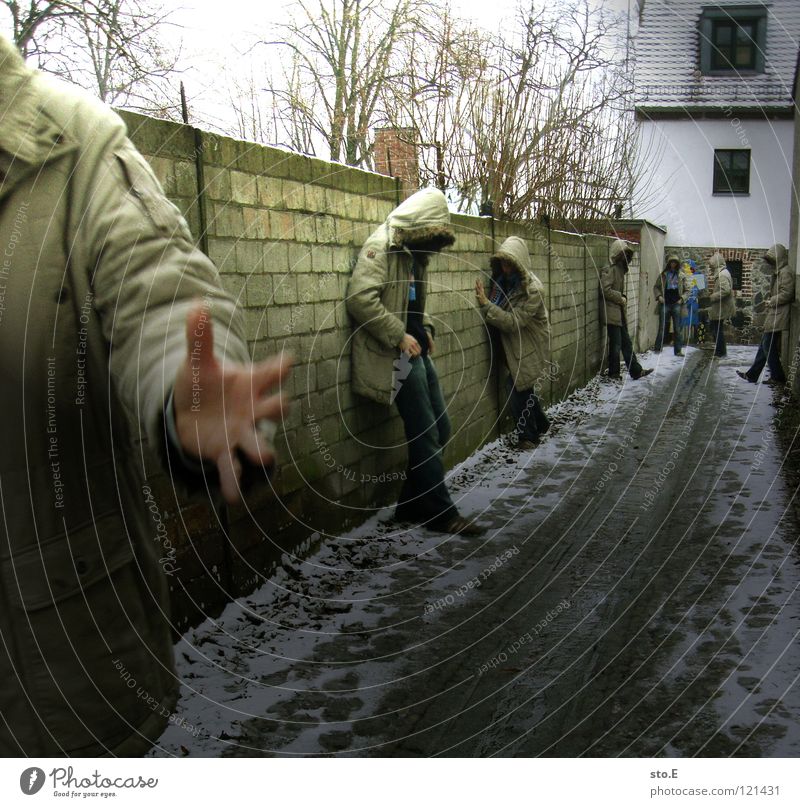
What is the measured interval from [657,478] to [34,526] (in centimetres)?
588

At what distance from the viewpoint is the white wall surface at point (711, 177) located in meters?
9.93

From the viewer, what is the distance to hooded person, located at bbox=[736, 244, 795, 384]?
10.1 metres

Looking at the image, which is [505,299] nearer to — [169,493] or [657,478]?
[657,478]

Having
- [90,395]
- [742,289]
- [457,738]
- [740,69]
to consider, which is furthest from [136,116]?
[742,289]

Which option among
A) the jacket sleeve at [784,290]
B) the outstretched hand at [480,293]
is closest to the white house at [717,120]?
the jacket sleeve at [784,290]

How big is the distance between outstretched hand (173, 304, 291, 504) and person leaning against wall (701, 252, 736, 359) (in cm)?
1257

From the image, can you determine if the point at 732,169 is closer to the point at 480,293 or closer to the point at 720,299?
the point at 720,299

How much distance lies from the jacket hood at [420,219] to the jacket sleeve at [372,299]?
0.64 ft

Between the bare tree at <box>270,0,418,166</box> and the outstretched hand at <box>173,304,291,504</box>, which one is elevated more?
the bare tree at <box>270,0,418,166</box>

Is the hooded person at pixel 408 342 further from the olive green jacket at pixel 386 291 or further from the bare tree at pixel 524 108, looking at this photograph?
the bare tree at pixel 524 108

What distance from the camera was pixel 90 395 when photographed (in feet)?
4.37

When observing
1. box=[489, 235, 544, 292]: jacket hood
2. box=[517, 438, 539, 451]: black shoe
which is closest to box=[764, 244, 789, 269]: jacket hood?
box=[489, 235, 544, 292]: jacket hood

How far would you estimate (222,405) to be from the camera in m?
0.95

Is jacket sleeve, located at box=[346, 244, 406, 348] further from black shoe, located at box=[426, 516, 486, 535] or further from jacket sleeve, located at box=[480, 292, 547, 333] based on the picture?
jacket sleeve, located at box=[480, 292, 547, 333]
